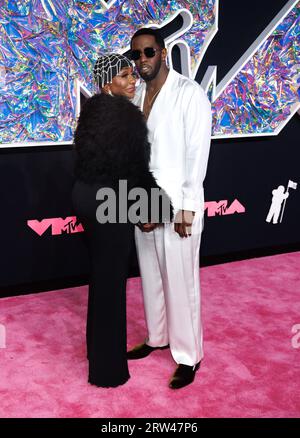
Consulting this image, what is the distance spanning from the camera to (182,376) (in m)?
2.49

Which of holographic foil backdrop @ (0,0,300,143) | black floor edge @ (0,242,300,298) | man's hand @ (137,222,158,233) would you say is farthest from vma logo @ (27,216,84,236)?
man's hand @ (137,222,158,233)

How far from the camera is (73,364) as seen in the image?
2.67m

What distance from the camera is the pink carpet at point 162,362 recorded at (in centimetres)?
228

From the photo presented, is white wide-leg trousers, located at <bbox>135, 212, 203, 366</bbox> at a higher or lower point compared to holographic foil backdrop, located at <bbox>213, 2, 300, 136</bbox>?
lower

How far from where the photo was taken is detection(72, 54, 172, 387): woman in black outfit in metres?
2.05

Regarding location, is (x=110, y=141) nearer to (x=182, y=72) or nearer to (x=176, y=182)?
(x=176, y=182)

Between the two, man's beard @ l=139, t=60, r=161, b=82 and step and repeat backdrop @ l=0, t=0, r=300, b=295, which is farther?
step and repeat backdrop @ l=0, t=0, r=300, b=295

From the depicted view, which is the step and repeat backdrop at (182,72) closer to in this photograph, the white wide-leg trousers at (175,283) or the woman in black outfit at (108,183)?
the white wide-leg trousers at (175,283)

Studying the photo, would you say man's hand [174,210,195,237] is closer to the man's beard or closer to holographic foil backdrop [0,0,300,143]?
the man's beard

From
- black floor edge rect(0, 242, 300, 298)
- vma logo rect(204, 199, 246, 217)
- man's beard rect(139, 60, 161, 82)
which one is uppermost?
man's beard rect(139, 60, 161, 82)

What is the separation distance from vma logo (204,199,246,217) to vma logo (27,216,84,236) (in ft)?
3.90

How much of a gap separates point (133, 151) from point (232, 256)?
2657 mm

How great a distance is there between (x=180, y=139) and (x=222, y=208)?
2.20m

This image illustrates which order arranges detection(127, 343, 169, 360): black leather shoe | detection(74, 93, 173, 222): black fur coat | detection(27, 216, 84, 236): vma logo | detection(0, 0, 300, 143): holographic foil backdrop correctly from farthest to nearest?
1. detection(27, 216, 84, 236): vma logo
2. detection(0, 0, 300, 143): holographic foil backdrop
3. detection(127, 343, 169, 360): black leather shoe
4. detection(74, 93, 173, 222): black fur coat
